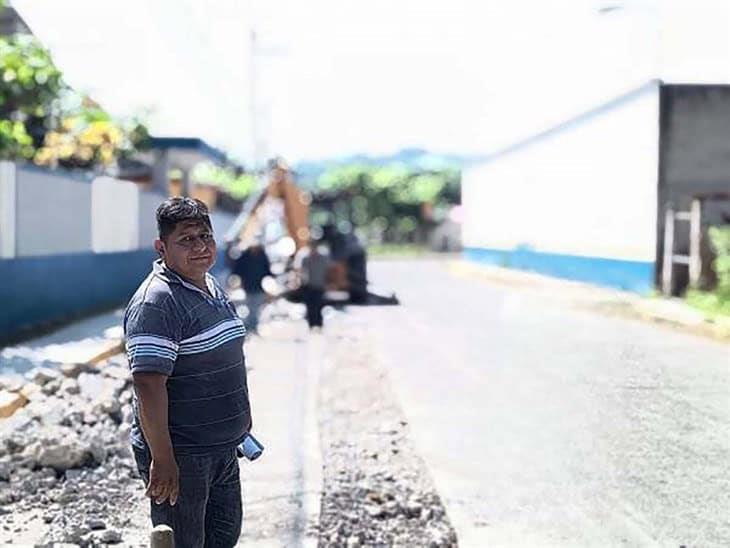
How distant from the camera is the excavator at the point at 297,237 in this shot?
23.4 m

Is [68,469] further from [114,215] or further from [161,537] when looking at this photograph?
[114,215]

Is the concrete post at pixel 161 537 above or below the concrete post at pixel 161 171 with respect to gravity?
below

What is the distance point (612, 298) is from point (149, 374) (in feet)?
68.2

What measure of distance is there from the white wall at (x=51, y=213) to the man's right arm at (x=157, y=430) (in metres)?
11.1

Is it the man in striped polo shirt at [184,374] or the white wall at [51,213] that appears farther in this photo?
the white wall at [51,213]

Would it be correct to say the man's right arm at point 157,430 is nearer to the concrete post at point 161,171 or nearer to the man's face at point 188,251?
the man's face at point 188,251

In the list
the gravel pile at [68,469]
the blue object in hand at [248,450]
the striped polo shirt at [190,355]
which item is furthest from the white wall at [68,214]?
the striped polo shirt at [190,355]

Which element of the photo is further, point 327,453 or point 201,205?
point 327,453

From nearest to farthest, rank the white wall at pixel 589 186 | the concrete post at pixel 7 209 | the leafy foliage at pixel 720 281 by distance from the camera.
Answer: the concrete post at pixel 7 209
the leafy foliage at pixel 720 281
the white wall at pixel 589 186

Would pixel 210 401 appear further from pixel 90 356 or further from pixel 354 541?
pixel 90 356

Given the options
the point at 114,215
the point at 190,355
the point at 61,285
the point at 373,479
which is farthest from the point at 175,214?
the point at 114,215

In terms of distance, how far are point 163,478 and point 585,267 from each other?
87.0 feet

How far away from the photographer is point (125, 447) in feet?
26.0

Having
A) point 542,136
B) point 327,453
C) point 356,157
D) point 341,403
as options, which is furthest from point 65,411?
point 356,157
